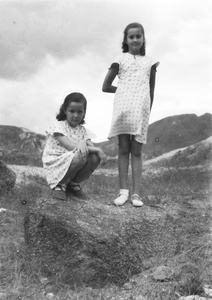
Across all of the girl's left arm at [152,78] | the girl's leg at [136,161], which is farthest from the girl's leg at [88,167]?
the girl's left arm at [152,78]

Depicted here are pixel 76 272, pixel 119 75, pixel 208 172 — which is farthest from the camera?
pixel 208 172

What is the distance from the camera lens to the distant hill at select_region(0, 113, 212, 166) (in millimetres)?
23078

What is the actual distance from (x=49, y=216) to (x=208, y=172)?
726cm

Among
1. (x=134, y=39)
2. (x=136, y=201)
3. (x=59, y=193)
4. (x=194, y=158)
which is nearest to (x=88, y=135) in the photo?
(x=59, y=193)

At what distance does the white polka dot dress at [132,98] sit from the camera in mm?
5031

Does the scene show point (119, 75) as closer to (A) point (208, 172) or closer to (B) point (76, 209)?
(B) point (76, 209)

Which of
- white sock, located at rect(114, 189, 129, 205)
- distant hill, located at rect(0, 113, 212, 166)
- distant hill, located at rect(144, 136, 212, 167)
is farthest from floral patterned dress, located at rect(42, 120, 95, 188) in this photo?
distant hill, located at rect(0, 113, 212, 166)

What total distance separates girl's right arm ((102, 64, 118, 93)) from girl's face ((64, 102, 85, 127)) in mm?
832

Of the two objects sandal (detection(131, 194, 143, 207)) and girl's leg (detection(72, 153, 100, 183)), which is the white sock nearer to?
sandal (detection(131, 194, 143, 207))

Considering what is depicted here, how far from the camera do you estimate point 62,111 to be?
476cm

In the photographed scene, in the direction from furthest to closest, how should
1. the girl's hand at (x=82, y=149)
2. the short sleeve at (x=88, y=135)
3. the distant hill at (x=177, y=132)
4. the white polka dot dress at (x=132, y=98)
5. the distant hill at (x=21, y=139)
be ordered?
the distant hill at (x=177, y=132)
the distant hill at (x=21, y=139)
the white polka dot dress at (x=132, y=98)
the short sleeve at (x=88, y=135)
the girl's hand at (x=82, y=149)

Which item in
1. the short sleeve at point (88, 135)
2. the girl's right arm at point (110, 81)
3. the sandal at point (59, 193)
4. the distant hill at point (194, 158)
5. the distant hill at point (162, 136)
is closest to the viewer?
the sandal at point (59, 193)

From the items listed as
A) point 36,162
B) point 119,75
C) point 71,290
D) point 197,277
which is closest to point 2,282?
point 71,290

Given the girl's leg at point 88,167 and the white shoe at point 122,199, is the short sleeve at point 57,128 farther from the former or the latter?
the white shoe at point 122,199
